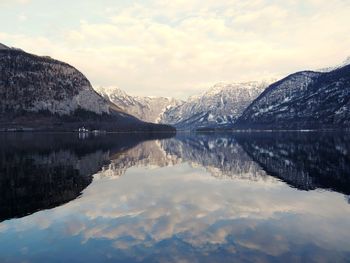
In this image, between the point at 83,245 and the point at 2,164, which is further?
the point at 2,164

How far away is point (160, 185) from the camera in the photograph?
6594 cm

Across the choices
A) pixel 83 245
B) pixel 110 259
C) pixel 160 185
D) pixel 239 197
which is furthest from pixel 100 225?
pixel 160 185

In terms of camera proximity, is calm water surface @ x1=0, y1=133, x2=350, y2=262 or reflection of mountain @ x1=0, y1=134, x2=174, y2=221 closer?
calm water surface @ x1=0, y1=133, x2=350, y2=262

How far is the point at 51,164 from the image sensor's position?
3455 inches

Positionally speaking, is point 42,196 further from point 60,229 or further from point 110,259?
point 110,259

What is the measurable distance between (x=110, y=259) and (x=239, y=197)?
28789mm

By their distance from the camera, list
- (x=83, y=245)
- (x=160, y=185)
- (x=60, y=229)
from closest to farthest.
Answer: (x=83, y=245), (x=60, y=229), (x=160, y=185)

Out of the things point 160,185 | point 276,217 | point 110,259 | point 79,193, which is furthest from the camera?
point 160,185

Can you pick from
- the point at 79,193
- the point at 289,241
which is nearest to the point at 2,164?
the point at 79,193

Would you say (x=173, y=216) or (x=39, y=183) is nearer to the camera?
(x=173, y=216)

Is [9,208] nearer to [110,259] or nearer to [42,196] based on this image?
[42,196]

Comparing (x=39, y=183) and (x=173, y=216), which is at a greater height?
(x=39, y=183)

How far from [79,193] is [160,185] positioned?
49.4 feet

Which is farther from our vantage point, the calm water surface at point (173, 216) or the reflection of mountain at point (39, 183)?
the reflection of mountain at point (39, 183)
